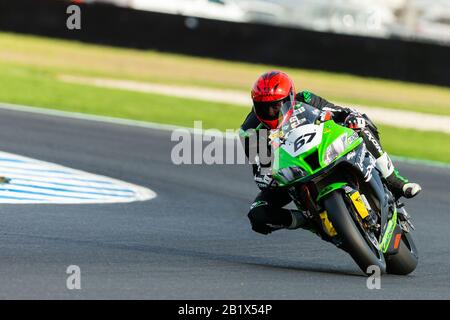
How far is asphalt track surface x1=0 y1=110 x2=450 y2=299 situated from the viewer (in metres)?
6.51

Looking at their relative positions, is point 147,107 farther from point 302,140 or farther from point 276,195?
point 302,140

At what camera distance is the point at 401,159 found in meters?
15.4

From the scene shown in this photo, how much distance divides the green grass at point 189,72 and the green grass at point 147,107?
3.17 m

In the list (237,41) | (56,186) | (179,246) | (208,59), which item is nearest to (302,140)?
(179,246)

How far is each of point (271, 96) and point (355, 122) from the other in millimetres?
763

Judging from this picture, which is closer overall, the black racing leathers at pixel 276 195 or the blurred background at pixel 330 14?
the black racing leathers at pixel 276 195

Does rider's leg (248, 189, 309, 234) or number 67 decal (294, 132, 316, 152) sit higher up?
number 67 decal (294, 132, 316, 152)

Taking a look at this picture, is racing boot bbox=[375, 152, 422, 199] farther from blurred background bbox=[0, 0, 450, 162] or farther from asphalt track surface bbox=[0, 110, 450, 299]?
blurred background bbox=[0, 0, 450, 162]

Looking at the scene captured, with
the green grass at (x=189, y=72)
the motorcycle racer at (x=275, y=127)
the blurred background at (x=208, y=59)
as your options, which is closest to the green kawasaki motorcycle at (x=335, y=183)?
the motorcycle racer at (x=275, y=127)

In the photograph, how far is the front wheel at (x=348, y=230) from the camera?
22.6ft

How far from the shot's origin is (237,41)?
28.9m

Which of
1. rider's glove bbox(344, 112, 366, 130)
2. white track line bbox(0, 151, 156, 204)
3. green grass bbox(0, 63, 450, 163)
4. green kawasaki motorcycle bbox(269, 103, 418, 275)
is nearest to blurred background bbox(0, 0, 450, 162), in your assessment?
green grass bbox(0, 63, 450, 163)

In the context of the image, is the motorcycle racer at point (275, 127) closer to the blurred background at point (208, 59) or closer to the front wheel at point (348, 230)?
the front wheel at point (348, 230)
